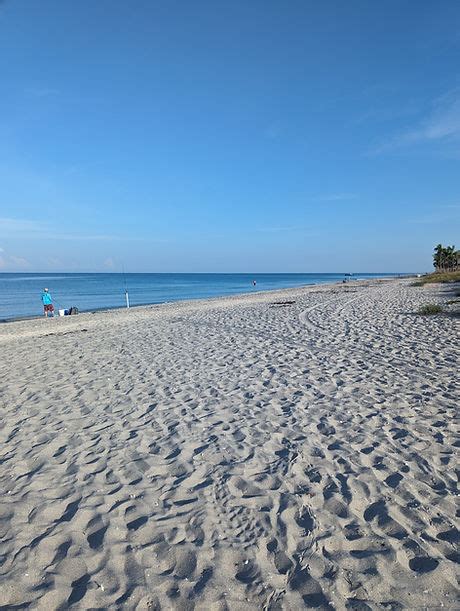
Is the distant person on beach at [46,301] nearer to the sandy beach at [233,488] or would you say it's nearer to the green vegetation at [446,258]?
the sandy beach at [233,488]

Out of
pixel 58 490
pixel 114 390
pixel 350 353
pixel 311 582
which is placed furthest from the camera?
pixel 350 353

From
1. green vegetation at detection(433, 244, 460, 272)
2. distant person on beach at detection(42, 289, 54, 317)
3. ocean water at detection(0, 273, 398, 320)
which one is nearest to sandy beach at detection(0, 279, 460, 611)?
distant person on beach at detection(42, 289, 54, 317)

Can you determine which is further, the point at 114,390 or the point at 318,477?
the point at 114,390

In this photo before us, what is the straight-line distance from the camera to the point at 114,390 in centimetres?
756

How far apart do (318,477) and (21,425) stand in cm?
466

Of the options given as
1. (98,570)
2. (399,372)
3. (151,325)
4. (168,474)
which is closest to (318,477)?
(168,474)

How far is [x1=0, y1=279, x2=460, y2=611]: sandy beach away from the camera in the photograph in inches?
113

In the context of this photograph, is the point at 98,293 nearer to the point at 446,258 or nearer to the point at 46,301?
the point at 46,301

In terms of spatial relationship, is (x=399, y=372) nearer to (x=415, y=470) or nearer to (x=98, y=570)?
(x=415, y=470)

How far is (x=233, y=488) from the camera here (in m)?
4.06

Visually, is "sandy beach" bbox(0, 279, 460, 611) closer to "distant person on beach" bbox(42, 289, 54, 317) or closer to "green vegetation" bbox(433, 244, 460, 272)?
"distant person on beach" bbox(42, 289, 54, 317)

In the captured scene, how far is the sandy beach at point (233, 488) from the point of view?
2.86 meters

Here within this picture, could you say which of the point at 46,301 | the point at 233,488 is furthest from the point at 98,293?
the point at 233,488

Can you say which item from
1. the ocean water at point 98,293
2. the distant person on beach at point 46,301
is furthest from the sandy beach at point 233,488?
the ocean water at point 98,293
